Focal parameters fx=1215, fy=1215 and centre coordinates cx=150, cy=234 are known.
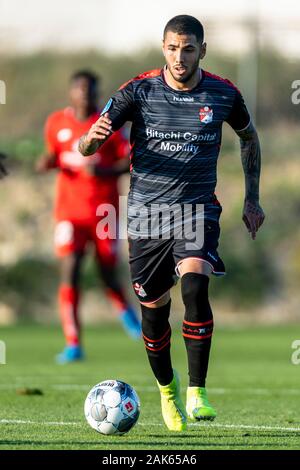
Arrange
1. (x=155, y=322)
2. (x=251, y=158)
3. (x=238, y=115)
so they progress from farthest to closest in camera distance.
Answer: (x=251, y=158) → (x=238, y=115) → (x=155, y=322)

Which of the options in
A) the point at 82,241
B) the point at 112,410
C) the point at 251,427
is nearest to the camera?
the point at 112,410

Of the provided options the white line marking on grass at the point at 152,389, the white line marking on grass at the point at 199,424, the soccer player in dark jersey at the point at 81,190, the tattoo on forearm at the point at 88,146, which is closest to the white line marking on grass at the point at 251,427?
the white line marking on grass at the point at 199,424

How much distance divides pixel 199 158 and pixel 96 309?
15078mm

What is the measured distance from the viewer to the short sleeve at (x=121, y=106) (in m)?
7.33

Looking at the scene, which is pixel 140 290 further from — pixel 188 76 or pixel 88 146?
pixel 188 76

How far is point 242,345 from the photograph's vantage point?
53.9 ft

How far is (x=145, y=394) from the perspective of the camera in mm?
9602

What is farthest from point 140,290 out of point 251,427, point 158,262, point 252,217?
point 251,427

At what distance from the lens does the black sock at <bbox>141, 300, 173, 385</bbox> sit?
7520mm

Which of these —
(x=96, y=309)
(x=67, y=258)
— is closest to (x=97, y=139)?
(x=67, y=258)

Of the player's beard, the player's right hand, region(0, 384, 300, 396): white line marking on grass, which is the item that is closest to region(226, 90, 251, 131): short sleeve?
the player's beard

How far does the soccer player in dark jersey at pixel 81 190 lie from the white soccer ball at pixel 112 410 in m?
6.30

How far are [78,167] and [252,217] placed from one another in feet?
20.9

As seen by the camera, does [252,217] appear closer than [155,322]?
No
